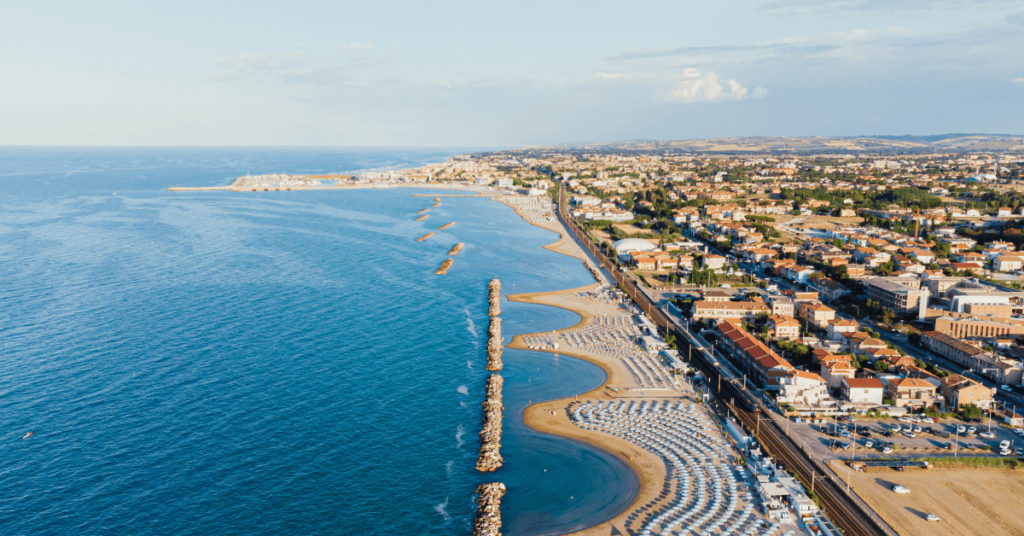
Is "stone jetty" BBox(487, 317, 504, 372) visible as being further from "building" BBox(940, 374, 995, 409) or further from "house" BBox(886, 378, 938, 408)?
"building" BBox(940, 374, 995, 409)

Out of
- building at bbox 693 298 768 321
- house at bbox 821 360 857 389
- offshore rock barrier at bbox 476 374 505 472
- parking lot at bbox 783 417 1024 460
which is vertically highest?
building at bbox 693 298 768 321

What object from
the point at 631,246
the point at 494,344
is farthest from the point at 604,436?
the point at 631,246

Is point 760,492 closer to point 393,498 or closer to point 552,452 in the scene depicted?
point 552,452

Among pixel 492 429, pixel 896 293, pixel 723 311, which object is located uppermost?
pixel 896 293

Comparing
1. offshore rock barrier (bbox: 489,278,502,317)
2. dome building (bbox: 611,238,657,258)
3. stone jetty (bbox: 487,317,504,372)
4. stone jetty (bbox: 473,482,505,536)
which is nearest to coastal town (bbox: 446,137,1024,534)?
dome building (bbox: 611,238,657,258)

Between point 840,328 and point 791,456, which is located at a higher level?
point 840,328

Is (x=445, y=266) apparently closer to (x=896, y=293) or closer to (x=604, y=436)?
(x=604, y=436)

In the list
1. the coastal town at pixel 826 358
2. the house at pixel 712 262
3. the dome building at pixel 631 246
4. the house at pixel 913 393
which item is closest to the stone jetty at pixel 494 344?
the coastal town at pixel 826 358
